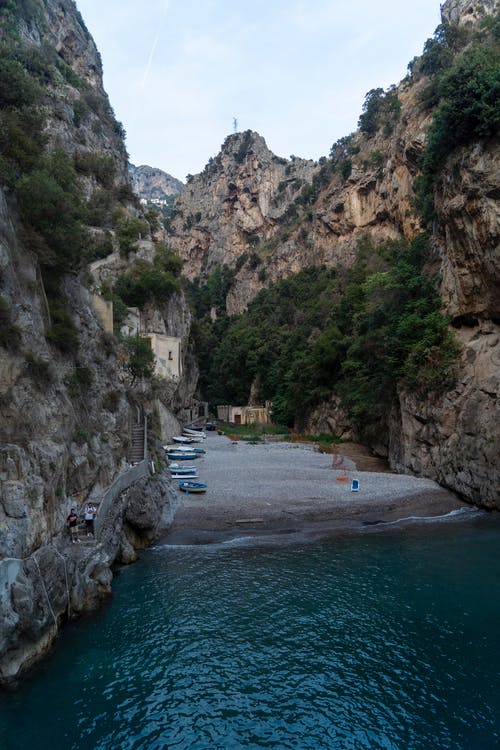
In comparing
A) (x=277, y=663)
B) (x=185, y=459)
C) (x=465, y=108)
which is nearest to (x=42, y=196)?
(x=277, y=663)

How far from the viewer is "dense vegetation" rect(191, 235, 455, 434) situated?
31750 mm

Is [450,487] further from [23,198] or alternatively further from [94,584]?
[23,198]

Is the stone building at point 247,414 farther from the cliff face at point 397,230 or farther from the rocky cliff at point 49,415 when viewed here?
the rocky cliff at point 49,415

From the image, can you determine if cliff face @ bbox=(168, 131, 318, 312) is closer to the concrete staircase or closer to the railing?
the concrete staircase

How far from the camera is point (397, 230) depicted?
57.9m

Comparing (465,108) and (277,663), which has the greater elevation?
(465,108)

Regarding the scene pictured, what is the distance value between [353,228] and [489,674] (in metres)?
62.8

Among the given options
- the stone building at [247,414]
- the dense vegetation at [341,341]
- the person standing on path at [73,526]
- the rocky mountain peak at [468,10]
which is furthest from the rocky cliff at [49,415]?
the rocky mountain peak at [468,10]

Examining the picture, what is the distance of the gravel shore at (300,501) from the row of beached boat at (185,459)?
0.78 meters

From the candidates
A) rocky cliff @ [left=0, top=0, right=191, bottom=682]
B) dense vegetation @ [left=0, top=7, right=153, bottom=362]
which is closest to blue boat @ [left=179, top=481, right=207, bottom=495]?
rocky cliff @ [left=0, top=0, right=191, bottom=682]

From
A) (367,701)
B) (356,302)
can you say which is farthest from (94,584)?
(356,302)

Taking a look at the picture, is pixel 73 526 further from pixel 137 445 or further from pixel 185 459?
pixel 185 459

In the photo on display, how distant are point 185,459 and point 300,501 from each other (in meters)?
15.4

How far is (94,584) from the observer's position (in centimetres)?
1501
